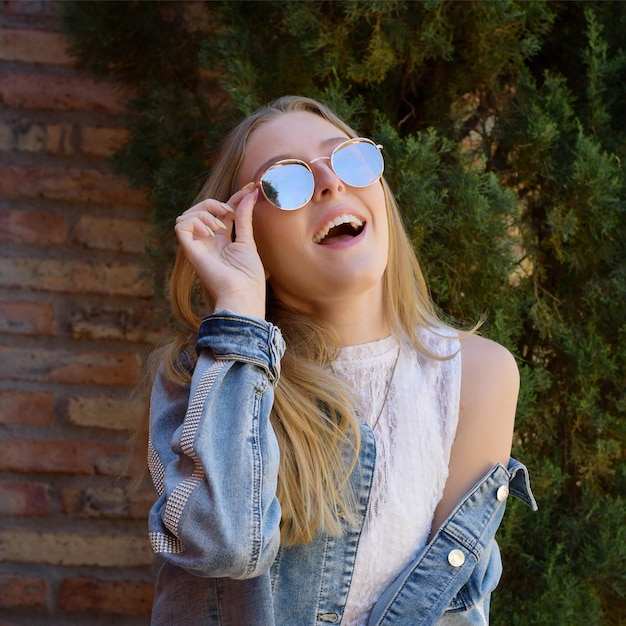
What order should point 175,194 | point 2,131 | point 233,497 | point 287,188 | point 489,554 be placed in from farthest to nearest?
point 2,131, point 175,194, point 489,554, point 287,188, point 233,497

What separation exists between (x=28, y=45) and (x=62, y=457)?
1345 millimetres

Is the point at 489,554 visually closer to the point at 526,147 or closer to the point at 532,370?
the point at 532,370

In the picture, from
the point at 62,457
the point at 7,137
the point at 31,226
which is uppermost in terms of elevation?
the point at 7,137

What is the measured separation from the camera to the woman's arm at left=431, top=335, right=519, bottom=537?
64.5 inches

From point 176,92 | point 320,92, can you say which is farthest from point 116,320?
point 320,92

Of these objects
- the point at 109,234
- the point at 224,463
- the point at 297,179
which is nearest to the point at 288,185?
the point at 297,179

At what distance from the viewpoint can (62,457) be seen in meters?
2.63

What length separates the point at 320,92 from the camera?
2066 millimetres

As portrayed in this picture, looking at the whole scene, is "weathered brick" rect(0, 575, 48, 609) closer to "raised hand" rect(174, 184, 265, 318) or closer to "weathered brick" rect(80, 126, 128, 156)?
"weathered brick" rect(80, 126, 128, 156)

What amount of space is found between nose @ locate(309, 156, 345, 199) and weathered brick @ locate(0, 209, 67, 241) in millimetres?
1335

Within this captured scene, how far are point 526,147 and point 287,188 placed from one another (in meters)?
0.87

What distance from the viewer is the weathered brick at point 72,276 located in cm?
262

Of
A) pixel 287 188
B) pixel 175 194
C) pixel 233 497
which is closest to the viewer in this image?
pixel 233 497

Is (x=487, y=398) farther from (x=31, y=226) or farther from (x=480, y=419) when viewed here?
(x=31, y=226)
